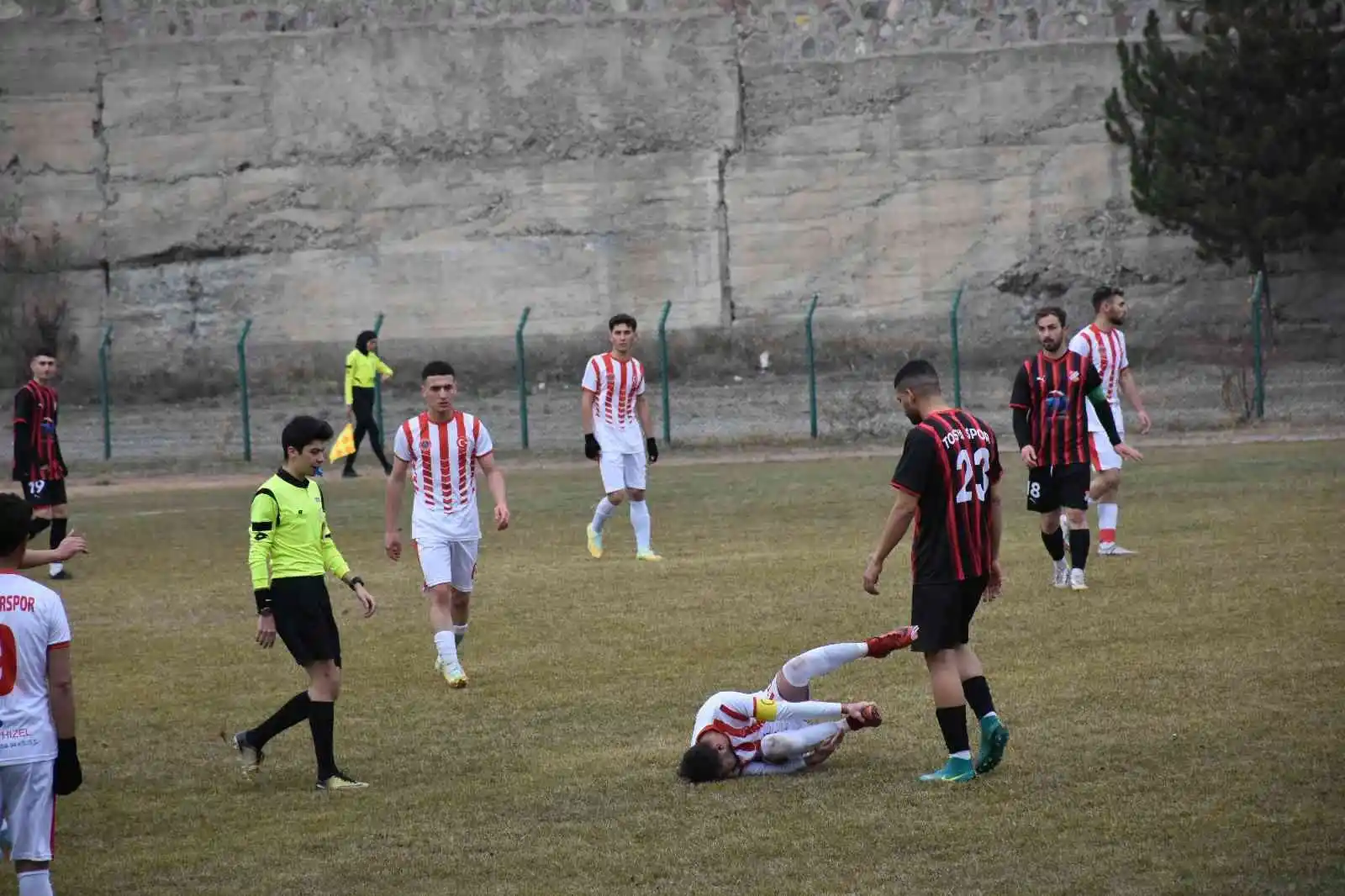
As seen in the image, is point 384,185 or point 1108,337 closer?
point 1108,337

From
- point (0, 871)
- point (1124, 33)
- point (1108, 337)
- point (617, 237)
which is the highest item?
point (1124, 33)

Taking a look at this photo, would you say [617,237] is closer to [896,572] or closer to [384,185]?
[384,185]

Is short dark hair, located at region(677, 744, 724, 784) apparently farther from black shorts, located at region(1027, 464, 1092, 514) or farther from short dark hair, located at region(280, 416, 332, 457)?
black shorts, located at region(1027, 464, 1092, 514)

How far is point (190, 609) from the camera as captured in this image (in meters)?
13.5

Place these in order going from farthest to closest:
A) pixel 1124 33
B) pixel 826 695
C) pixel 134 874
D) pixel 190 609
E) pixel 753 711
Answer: pixel 1124 33 < pixel 190 609 < pixel 826 695 < pixel 753 711 < pixel 134 874

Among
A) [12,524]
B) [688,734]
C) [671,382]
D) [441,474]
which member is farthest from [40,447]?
[671,382]

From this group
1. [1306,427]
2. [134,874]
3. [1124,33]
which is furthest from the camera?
A: [1124,33]

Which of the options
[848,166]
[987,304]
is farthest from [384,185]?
[987,304]

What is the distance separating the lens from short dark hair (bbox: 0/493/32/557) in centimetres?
573

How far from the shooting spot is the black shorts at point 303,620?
7.94 metres

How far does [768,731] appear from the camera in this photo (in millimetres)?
7738

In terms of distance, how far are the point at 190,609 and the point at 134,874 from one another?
278 inches

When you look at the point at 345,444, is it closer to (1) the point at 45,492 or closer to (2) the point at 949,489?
(1) the point at 45,492

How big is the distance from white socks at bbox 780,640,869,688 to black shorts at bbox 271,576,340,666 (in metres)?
2.10
